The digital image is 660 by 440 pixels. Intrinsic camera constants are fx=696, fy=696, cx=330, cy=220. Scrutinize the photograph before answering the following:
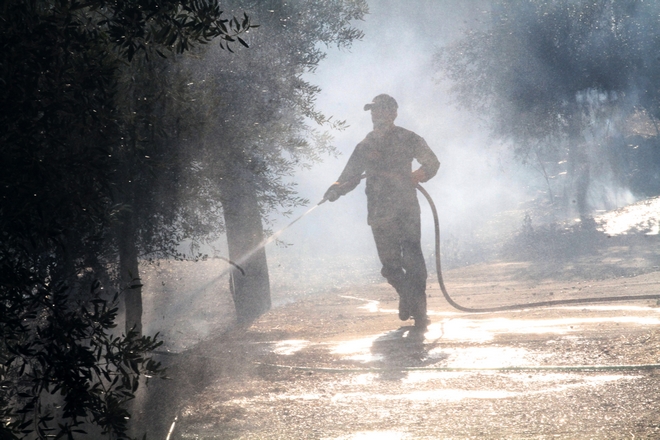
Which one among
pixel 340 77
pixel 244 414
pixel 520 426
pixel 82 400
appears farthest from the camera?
pixel 340 77

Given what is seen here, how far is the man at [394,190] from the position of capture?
7961 mm

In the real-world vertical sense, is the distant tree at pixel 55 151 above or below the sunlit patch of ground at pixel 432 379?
above

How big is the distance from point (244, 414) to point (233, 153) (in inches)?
130

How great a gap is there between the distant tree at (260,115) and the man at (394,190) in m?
1.15

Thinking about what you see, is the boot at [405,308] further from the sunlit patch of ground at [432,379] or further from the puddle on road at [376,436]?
the puddle on road at [376,436]

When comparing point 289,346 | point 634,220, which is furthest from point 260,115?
point 634,220

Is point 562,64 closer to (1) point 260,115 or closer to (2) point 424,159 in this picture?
(2) point 424,159

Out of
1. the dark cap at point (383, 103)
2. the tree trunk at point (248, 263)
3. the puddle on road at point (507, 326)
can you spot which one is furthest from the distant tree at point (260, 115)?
the puddle on road at point (507, 326)

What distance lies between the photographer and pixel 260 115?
795 centimetres

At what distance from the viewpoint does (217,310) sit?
12.8m

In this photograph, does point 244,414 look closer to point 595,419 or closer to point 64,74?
point 595,419

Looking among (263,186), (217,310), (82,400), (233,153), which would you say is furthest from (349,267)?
(82,400)

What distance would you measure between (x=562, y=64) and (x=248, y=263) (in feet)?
42.9

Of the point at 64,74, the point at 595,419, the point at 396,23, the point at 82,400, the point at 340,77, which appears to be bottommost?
the point at 595,419
